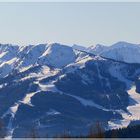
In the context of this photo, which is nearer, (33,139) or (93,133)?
(33,139)

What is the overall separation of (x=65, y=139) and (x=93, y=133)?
10.3 metres

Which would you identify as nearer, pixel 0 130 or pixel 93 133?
pixel 0 130

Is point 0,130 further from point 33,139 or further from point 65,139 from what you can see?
point 65,139

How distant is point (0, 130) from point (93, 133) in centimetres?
5130

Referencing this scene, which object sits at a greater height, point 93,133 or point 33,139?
point 33,139

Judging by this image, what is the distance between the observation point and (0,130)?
141 meters

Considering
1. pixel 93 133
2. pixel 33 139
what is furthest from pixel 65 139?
pixel 33 139

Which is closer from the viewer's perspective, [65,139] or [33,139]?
[33,139]

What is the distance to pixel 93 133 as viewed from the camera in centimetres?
18825

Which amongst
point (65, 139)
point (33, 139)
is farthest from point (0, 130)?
point (65, 139)

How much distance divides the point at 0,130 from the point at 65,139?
139 feet

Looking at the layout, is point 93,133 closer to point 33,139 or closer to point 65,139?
point 65,139

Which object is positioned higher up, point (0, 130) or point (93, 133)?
point (0, 130)

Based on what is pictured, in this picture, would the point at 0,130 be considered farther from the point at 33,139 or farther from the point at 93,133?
the point at 93,133
